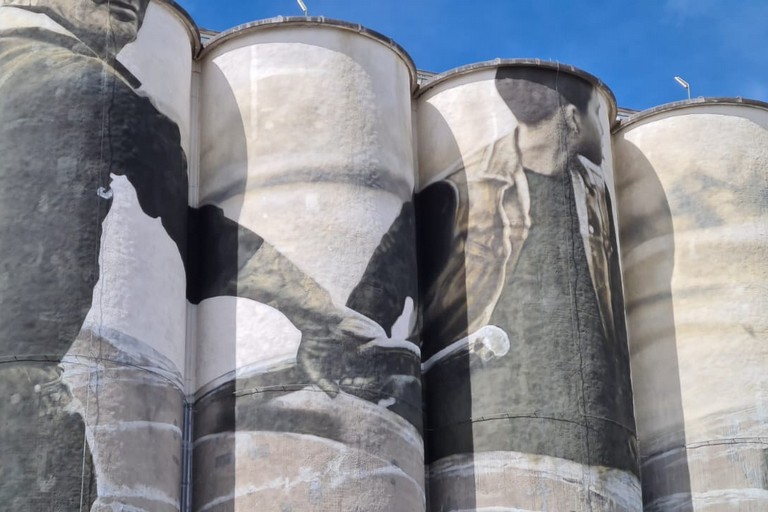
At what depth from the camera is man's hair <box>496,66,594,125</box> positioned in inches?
814

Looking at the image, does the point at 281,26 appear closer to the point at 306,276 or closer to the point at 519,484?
the point at 306,276

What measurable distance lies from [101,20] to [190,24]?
148 centimetres

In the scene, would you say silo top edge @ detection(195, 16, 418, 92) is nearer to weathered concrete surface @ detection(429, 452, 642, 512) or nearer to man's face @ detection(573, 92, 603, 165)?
man's face @ detection(573, 92, 603, 165)

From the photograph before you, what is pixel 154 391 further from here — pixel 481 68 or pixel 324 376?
pixel 481 68

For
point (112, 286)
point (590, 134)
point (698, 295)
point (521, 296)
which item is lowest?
point (112, 286)

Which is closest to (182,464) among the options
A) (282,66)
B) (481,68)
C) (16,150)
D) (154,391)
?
(154,391)

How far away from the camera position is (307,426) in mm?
17516

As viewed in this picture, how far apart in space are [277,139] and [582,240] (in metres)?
4.07

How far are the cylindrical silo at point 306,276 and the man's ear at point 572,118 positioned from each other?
2.18 meters

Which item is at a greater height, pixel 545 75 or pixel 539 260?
pixel 545 75

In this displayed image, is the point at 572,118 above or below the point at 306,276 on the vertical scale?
above

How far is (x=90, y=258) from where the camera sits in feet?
55.7

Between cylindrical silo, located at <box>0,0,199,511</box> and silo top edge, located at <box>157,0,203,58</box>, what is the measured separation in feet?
1.07

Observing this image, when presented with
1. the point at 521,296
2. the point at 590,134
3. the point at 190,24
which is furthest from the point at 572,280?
the point at 190,24
